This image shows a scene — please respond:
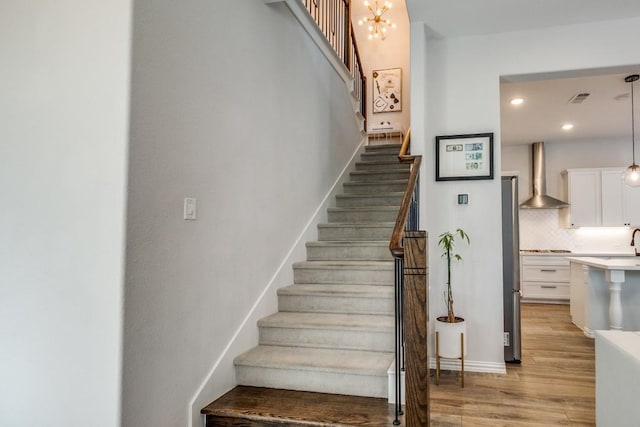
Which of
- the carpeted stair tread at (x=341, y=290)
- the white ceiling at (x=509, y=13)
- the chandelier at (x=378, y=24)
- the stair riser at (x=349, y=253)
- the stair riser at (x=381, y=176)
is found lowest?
the carpeted stair tread at (x=341, y=290)

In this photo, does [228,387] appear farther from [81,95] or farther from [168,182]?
[81,95]


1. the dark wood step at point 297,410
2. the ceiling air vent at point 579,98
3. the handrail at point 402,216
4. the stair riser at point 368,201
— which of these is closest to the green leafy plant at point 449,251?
the handrail at point 402,216

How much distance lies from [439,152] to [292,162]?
1.35 m

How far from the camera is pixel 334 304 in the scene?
10.7 feet

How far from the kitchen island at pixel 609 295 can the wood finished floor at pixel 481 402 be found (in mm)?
568

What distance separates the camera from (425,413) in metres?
2.04

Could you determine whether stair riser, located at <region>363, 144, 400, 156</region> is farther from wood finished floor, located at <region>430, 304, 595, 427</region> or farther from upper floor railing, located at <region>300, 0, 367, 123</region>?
wood finished floor, located at <region>430, 304, 595, 427</region>

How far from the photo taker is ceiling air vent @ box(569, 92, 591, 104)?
17.6 ft

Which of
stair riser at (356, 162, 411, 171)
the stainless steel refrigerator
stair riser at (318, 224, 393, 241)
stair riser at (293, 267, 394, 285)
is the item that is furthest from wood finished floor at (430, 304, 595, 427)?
stair riser at (356, 162, 411, 171)

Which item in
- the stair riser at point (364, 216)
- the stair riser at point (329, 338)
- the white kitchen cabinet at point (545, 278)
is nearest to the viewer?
the stair riser at point (329, 338)

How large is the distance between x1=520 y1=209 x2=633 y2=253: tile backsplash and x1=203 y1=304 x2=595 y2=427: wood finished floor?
13.3ft

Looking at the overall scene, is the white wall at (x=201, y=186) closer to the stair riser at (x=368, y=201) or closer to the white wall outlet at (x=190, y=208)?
the white wall outlet at (x=190, y=208)

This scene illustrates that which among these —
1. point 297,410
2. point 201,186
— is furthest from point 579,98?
point 297,410

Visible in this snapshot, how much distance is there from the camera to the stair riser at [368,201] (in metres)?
4.79
